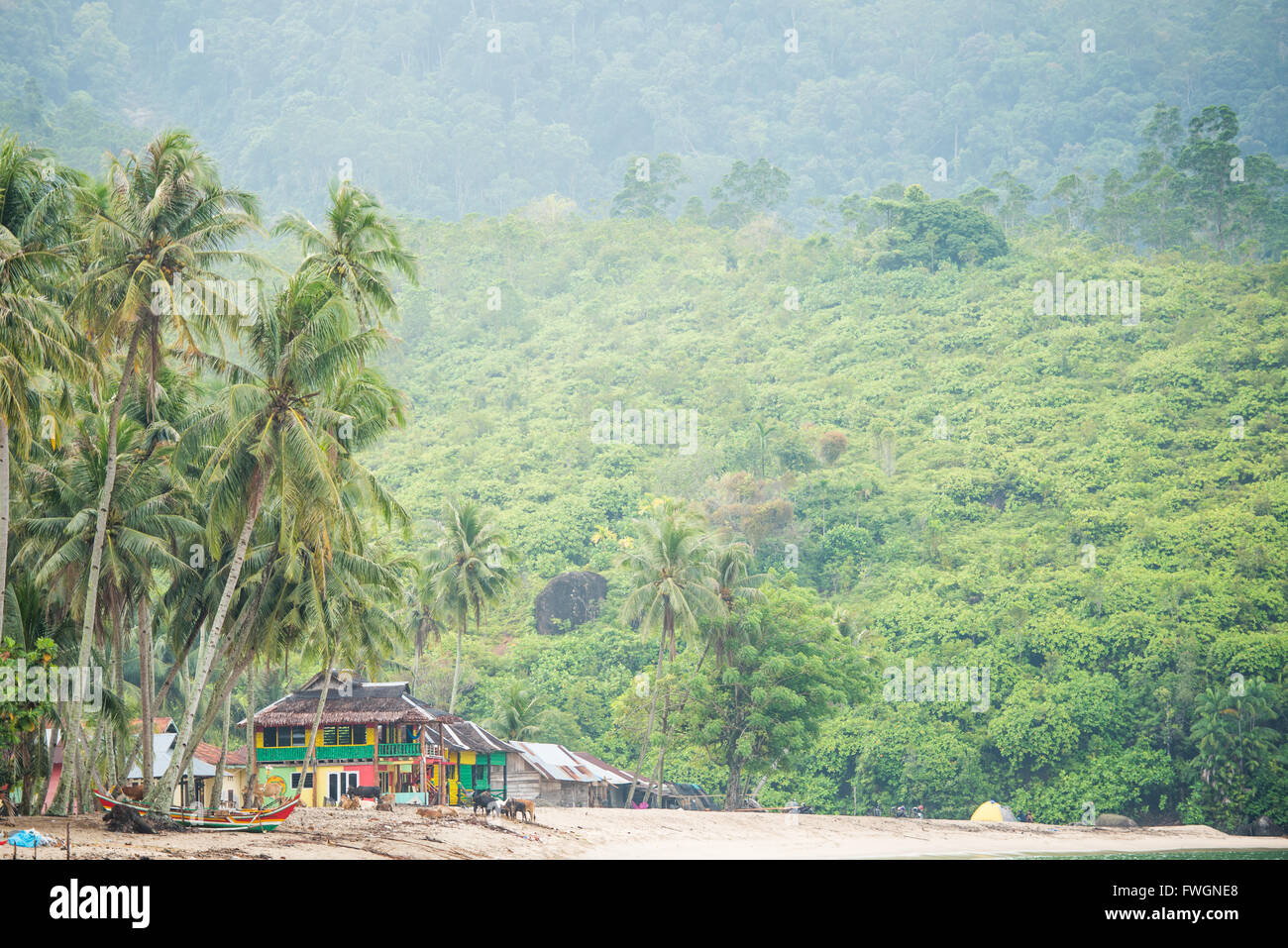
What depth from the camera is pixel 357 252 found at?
106 ft

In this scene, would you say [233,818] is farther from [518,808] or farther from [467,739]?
[467,739]

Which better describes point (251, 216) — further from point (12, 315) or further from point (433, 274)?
point (433, 274)

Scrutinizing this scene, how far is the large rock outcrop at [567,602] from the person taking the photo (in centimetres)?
8081

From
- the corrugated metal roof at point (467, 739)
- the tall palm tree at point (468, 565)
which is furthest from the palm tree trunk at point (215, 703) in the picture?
the tall palm tree at point (468, 565)

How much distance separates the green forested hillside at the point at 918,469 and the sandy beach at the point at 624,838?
22.2 feet

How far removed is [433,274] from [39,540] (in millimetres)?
118241

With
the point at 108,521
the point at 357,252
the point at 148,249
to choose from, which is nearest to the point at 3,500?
the point at 108,521

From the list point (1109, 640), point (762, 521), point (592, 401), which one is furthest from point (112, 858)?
point (592, 401)

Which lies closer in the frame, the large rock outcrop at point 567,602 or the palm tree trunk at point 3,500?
the palm tree trunk at point 3,500

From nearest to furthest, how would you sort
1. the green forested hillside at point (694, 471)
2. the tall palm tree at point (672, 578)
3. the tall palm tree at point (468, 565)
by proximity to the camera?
the green forested hillside at point (694, 471), the tall palm tree at point (672, 578), the tall palm tree at point (468, 565)

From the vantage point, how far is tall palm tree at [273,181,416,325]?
3194cm

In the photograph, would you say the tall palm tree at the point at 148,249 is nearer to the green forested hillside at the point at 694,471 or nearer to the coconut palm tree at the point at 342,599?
the green forested hillside at the point at 694,471

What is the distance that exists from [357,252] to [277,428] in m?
6.49

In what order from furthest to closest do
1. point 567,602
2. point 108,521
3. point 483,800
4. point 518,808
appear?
1. point 567,602
2. point 518,808
3. point 483,800
4. point 108,521
